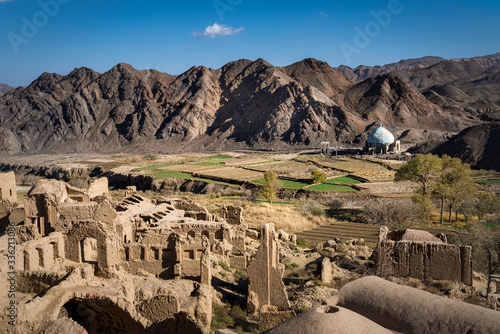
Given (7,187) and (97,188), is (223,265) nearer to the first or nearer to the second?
(97,188)

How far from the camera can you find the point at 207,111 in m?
118

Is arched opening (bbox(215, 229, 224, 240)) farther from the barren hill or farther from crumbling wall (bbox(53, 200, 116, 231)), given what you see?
the barren hill

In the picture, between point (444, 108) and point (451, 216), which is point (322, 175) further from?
point (444, 108)

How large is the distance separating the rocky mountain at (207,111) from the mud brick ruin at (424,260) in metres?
84.9

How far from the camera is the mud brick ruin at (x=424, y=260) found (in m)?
12.7

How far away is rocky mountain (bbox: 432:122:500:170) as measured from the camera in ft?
188

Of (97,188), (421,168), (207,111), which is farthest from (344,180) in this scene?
(207,111)

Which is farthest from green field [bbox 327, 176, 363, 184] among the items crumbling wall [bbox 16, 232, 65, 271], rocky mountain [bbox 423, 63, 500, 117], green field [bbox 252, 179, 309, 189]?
rocky mountain [bbox 423, 63, 500, 117]

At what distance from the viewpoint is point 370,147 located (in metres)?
78.6

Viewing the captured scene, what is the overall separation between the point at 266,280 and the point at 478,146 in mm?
61464

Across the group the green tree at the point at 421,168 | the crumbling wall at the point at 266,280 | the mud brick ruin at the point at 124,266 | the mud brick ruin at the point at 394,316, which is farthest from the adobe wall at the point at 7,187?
the green tree at the point at 421,168

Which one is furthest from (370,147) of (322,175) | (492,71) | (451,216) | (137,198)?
(492,71)

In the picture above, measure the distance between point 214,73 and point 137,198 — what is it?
11752cm

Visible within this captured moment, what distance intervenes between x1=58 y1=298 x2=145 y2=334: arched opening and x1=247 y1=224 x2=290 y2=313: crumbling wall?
173 inches
